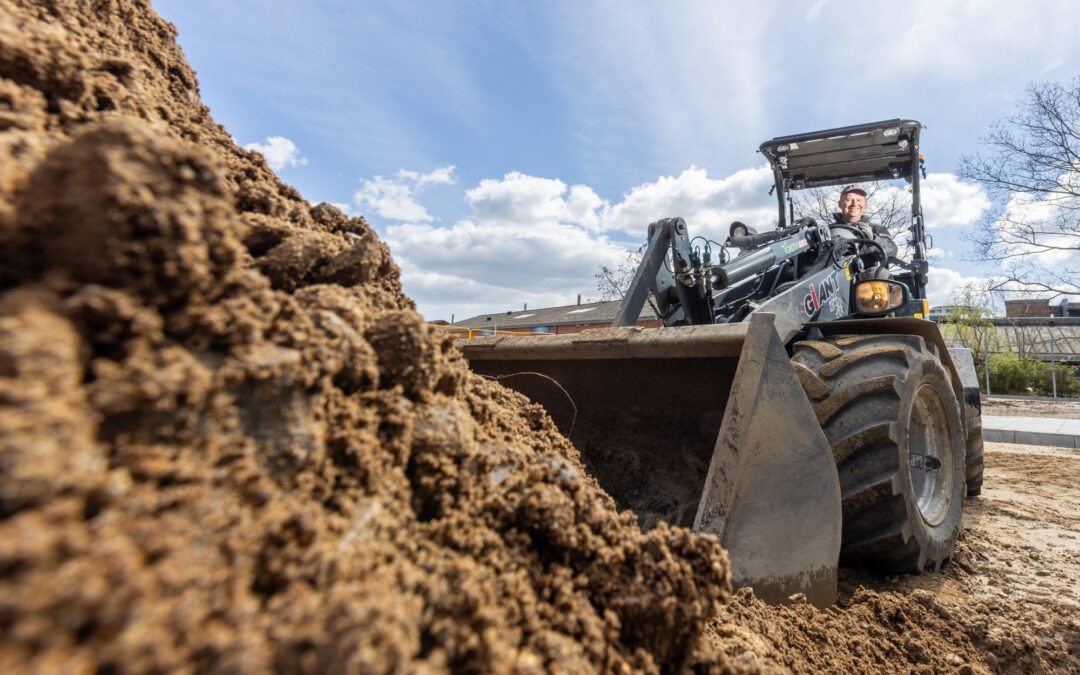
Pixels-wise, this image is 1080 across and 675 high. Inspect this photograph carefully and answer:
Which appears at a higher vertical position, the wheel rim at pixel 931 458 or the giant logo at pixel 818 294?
the giant logo at pixel 818 294

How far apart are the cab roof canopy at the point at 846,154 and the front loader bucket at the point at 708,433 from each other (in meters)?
3.75

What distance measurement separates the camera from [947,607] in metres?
2.43

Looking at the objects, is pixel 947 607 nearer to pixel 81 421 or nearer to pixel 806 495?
pixel 806 495

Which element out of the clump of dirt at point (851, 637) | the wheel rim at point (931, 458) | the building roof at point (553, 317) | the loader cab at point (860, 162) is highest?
the building roof at point (553, 317)

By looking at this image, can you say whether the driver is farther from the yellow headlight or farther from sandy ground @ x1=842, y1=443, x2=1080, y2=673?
sandy ground @ x1=842, y1=443, x2=1080, y2=673

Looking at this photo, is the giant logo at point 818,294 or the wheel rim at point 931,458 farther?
the giant logo at point 818,294

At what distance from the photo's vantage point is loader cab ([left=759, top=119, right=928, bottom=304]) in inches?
211

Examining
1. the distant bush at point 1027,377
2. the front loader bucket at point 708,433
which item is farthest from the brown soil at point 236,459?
the distant bush at point 1027,377

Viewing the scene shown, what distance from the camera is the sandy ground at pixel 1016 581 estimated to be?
222 cm

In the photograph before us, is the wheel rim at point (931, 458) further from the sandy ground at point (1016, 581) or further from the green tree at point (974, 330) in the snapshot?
the green tree at point (974, 330)

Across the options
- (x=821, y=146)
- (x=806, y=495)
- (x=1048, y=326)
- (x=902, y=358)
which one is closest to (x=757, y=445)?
(x=806, y=495)

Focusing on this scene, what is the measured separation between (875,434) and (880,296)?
2.07m

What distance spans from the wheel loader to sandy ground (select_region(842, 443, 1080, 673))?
176 mm

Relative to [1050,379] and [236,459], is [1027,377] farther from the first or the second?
[236,459]
